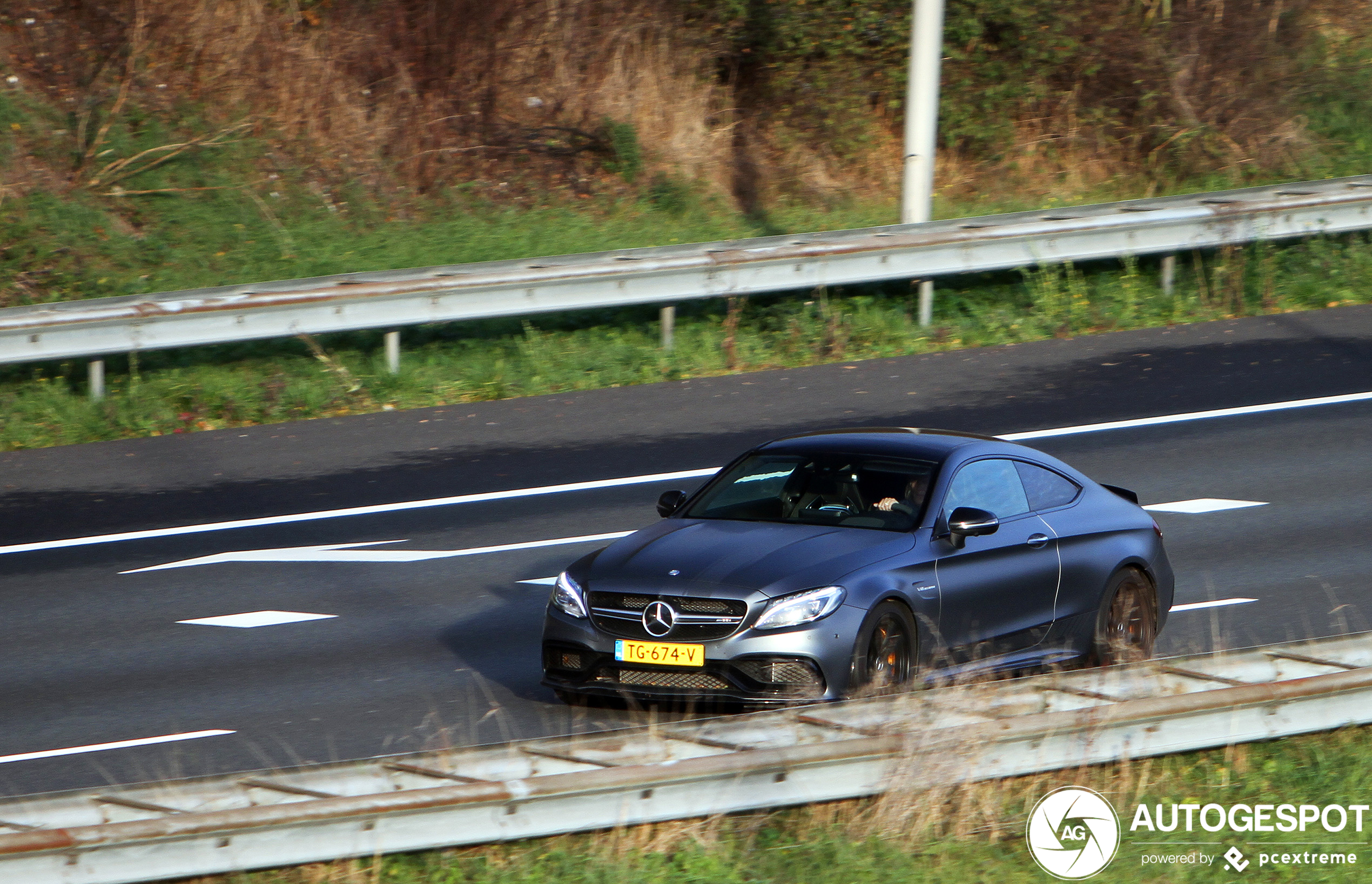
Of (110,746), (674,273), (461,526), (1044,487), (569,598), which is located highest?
(674,273)

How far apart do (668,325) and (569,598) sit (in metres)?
8.30

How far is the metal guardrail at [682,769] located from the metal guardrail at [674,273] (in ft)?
30.4

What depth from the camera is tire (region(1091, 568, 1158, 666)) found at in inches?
361

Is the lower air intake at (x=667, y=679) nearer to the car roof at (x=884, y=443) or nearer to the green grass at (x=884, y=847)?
the green grass at (x=884, y=847)

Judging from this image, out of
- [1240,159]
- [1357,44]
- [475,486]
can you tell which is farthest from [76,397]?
[1357,44]

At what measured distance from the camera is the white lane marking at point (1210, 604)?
10312mm

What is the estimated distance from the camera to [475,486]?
13234 mm

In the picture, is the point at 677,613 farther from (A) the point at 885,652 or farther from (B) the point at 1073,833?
(B) the point at 1073,833

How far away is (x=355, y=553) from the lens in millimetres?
11742

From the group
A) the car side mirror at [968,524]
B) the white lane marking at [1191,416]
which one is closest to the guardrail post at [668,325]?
the white lane marking at [1191,416]

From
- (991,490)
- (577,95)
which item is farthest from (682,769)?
(577,95)

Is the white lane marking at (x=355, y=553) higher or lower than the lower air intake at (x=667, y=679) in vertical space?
lower

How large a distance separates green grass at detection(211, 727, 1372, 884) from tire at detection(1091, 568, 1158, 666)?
1.81m

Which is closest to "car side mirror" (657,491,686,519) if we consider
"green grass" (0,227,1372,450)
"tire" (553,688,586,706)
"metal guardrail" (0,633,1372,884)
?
"tire" (553,688,586,706)
